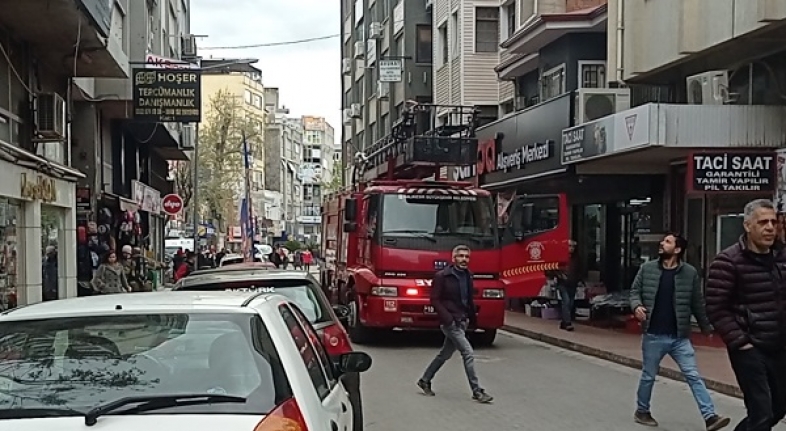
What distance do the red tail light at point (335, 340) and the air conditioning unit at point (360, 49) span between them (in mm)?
45327

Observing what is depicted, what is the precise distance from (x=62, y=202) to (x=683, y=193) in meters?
11.6

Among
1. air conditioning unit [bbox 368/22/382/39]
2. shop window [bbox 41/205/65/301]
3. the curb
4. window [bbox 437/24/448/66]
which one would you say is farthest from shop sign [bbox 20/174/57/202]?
air conditioning unit [bbox 368/22/382/39]

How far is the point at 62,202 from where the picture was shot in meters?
17.3

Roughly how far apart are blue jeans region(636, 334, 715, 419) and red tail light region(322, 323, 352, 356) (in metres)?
2.78

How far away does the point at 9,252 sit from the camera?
14.8m

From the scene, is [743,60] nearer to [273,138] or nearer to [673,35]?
[673,35]

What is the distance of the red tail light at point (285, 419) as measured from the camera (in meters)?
3.80

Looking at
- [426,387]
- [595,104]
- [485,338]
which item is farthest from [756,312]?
[595,104]

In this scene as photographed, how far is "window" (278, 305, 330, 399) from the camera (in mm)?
4824

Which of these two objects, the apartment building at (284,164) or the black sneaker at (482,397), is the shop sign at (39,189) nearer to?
the black sneaker at (482,397)

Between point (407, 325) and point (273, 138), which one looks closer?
point (407, 325)

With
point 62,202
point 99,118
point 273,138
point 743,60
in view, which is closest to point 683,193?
point 743,60

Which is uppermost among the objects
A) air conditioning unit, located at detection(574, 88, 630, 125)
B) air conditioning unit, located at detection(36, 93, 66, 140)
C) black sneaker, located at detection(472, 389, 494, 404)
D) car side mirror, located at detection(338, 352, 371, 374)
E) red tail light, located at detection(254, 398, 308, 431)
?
air conditioning unit, located at detection(574, 88, 630, 125)

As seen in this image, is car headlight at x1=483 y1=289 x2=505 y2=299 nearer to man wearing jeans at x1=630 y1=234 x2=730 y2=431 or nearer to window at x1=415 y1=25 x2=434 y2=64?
man wearing jeans at x1=630 y1=234 x2=730 y2=431
